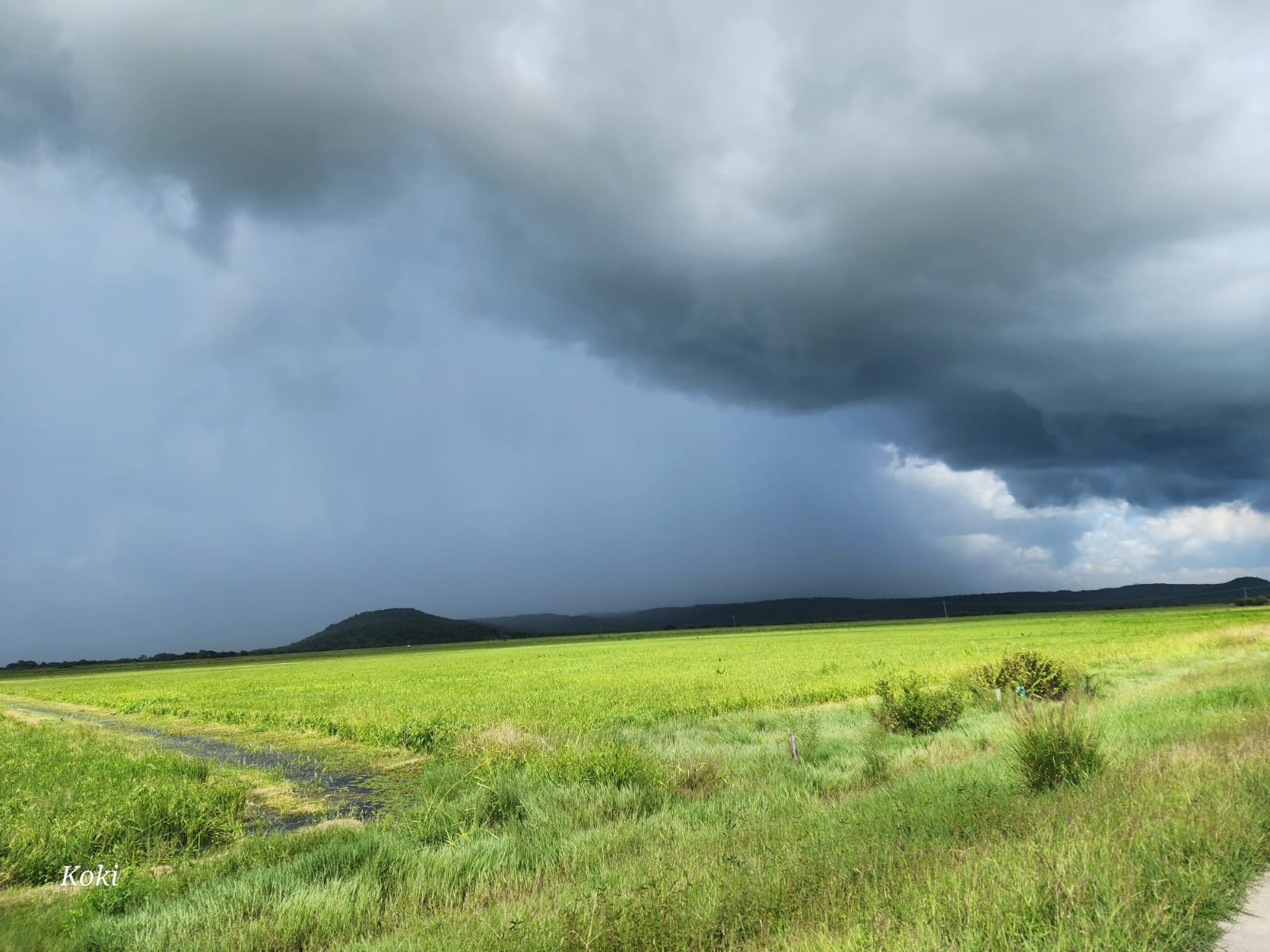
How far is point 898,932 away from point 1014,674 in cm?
1882

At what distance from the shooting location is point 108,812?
11.2 metres

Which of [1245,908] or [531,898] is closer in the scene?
[1245,908]

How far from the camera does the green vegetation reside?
9.61 meters

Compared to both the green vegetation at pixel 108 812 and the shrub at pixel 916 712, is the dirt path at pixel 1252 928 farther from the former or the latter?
the green vegetation at pixel 108 812

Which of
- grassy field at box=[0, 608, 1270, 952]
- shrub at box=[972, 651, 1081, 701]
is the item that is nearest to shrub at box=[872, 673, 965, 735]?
grassy field at box=[0, 608, 1270, 952]

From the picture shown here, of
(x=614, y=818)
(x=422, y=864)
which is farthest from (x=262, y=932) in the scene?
(x=614, y=818)

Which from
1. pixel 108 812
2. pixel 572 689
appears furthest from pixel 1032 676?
pixel 108 812

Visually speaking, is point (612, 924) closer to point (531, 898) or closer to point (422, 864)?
point (531, 898)

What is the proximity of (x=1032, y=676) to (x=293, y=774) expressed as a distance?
20931 mm

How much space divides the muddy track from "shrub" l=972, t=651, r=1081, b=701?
685 inches

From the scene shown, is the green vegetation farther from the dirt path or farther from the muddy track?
the dirt path

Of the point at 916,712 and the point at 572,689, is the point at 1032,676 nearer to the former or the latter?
the point at 916,712

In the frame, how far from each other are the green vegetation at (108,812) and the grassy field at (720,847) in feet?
0.30

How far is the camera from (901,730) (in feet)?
51.9
